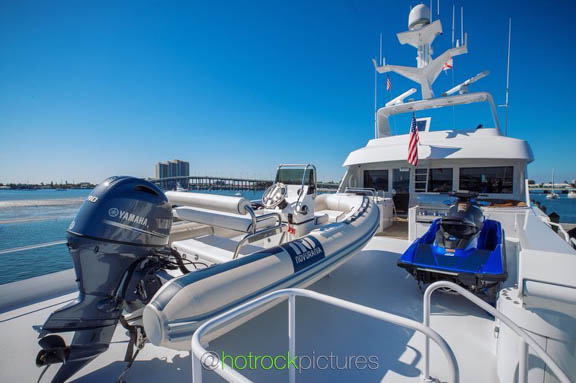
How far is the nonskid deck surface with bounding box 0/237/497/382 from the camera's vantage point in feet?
6.10

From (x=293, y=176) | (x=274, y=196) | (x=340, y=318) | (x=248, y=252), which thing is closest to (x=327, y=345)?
(x=340, y=318)

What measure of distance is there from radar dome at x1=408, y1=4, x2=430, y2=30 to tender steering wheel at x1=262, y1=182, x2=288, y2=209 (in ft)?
29.1

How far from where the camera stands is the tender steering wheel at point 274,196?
12.4 ft

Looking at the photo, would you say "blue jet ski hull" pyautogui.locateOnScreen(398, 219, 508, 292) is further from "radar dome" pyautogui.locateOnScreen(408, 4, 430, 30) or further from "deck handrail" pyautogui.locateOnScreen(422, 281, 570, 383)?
"radar dome" pyautogui.locateOnScreen(408, 4, 430, 30)

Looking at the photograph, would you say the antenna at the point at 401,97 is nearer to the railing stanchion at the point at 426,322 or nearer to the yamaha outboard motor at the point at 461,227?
the yamaha outboard motor at the point at 461,227

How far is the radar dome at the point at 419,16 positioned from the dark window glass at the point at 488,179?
5.23 m

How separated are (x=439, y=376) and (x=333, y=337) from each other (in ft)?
2.59

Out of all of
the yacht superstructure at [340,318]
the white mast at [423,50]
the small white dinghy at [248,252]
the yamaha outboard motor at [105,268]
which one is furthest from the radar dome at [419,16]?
the yamaha outboard motor at [105,268]

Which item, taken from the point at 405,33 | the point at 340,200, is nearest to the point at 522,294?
the point at 340,200

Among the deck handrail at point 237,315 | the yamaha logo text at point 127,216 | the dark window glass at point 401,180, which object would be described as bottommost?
the deck handrail at point 237,315

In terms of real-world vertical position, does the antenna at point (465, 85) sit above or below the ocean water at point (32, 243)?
above

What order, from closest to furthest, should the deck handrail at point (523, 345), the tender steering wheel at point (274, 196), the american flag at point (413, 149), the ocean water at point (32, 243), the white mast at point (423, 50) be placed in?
the deck handrail at point (523, 345) < the tender steering wheel at point (274, 196) < the ocean water at point (32, 243) < the american flag at point (413, 149) < the white mast at point (423, 50)

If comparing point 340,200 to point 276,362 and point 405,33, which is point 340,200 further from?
point 405,33

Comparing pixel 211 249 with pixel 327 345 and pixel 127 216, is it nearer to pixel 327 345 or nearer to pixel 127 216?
pixel 127 216
